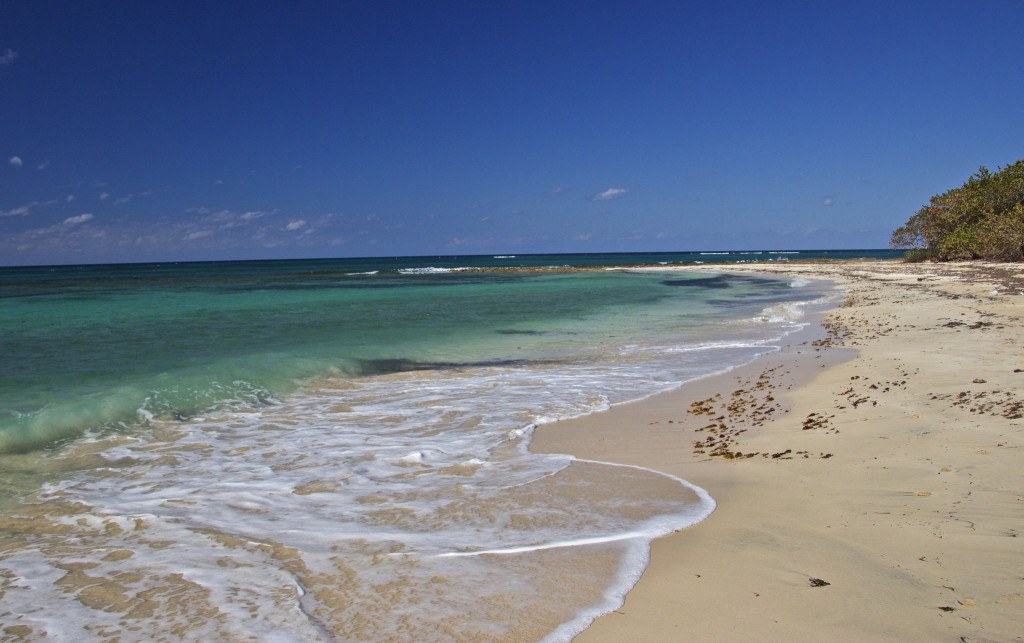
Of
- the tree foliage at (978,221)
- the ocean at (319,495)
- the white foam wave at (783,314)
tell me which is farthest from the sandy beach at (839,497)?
the tree foliage at (978,221)

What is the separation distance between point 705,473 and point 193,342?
15013 mm

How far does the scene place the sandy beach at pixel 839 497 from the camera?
3166mm

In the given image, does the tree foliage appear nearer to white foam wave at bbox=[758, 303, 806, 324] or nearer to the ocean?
white foam wave at bbox=[758, 303, 806, 324]

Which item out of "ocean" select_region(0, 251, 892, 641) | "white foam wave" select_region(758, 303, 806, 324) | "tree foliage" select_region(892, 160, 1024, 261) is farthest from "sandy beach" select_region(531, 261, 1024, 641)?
"tree foliage" select_region(892, 160, 1024, 261)

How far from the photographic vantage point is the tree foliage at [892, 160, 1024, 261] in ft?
129

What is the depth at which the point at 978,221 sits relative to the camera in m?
45.0

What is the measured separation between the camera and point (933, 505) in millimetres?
4453

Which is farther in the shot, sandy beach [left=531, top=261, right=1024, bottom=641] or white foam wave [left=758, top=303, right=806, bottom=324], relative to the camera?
white foam wave [left=758, top=303, right=806, bottom=324]

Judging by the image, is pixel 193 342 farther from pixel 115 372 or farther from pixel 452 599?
pixel 452 599

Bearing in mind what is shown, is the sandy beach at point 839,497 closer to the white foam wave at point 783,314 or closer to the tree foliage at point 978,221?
the white foam wave at point 783,314

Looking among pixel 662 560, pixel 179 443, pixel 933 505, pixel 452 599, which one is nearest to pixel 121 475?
pixel 179 443

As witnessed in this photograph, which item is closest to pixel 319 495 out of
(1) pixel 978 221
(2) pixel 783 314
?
(2) pixel 783 314

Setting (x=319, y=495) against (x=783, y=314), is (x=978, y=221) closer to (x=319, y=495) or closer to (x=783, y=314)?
(x=783, y=314)

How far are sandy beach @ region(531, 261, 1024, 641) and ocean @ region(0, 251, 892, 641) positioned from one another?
0.43 meters
